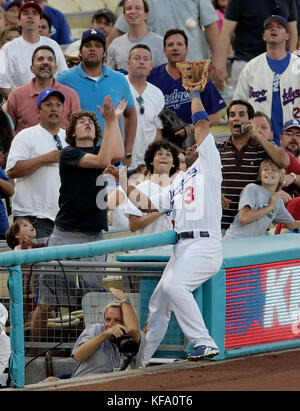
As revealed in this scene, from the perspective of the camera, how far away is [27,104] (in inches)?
412

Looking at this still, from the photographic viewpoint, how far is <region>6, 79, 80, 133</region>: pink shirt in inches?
411

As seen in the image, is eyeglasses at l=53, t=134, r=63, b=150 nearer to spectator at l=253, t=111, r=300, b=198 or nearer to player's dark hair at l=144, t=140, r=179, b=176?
player's dark hair at l=144, t=140, r=179, b=176

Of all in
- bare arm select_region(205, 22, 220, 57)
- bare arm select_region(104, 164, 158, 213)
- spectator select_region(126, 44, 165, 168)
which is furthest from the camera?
bare arm select_region(205, 22, 220, 57)

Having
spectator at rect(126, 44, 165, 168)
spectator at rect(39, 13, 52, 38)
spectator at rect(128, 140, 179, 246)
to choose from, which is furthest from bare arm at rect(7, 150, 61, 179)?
spectator at rect(39, 13, 52, 38)

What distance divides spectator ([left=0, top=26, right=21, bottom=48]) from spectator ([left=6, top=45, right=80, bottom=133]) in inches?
82.6

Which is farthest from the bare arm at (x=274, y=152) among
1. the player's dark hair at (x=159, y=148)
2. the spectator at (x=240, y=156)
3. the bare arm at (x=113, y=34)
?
the bare arm at (x=113, y=34)

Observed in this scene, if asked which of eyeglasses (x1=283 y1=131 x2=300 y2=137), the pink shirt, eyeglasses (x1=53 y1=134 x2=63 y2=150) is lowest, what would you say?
eyeglasses (x1=53 y1=134 x2=63 y2=150)

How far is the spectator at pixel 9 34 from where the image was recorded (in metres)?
12.6

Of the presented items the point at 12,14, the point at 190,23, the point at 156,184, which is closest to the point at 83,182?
the point at 156,184

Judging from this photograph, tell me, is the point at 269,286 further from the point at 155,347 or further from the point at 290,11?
the point at 290,11

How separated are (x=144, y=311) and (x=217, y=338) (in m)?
0.60

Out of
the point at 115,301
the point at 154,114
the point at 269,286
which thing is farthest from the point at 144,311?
the point at 154,114

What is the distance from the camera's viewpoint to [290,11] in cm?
1327

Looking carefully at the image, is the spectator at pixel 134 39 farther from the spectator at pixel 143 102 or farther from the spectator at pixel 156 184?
the spectator at pixel 156 184
